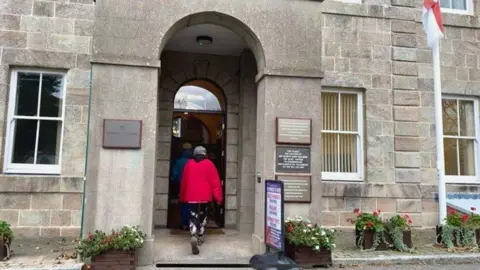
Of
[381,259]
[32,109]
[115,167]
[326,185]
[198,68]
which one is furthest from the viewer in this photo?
[198,68]

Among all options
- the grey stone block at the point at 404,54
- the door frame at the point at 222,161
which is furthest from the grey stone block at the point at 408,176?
the door frame at the point at 222,161

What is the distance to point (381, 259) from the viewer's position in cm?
675

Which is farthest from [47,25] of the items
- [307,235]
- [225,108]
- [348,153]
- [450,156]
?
[450,156]

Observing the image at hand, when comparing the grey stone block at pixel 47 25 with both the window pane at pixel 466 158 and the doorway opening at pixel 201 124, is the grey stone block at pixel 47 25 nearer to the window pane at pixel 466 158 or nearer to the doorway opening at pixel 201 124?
the doorway opening at pixel 201 124

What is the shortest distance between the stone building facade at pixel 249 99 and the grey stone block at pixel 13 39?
0.09 feet

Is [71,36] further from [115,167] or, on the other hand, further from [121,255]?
[121,255]

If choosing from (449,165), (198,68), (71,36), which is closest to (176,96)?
(198,68)

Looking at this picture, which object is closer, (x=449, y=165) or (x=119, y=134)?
(x=119, y=134)

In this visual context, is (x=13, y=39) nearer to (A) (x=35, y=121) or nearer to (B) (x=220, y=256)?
(A) (x=35, y=121)

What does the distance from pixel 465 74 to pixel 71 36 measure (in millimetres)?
9319

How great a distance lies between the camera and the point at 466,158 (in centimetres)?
1016

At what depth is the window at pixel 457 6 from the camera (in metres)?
10.4

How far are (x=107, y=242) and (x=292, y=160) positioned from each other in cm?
324

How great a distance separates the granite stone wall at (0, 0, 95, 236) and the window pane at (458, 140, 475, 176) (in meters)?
8.99
